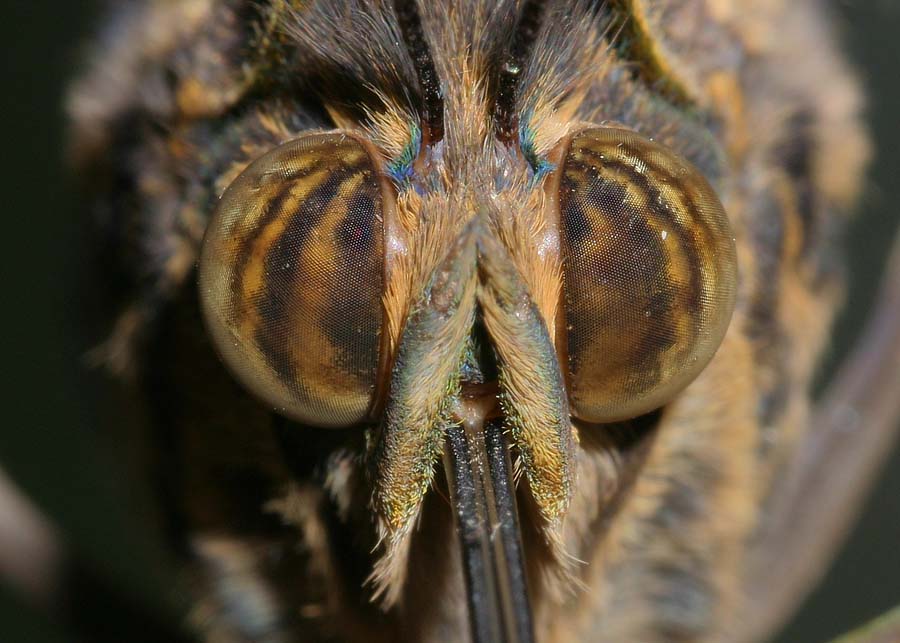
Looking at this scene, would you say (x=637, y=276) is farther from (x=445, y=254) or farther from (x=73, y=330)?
(x=73, y=330)

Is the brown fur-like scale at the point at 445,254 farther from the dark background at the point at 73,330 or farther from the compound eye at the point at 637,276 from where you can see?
the dark background at the point at 73,330

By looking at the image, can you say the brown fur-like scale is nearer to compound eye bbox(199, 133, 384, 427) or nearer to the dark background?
compound eye bbox(199, 133, 384, 427)

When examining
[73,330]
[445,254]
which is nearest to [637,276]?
[445,254]

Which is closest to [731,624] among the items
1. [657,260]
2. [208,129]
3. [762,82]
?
[762,82]

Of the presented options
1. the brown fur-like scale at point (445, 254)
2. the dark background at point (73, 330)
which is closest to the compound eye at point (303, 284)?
the brown fur-like scale at point (445, 254)

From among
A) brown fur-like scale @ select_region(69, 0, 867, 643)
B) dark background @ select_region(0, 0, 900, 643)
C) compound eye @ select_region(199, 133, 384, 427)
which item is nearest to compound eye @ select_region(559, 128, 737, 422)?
brown fur-like scale @ select_region(69, 0, 867, 643)
